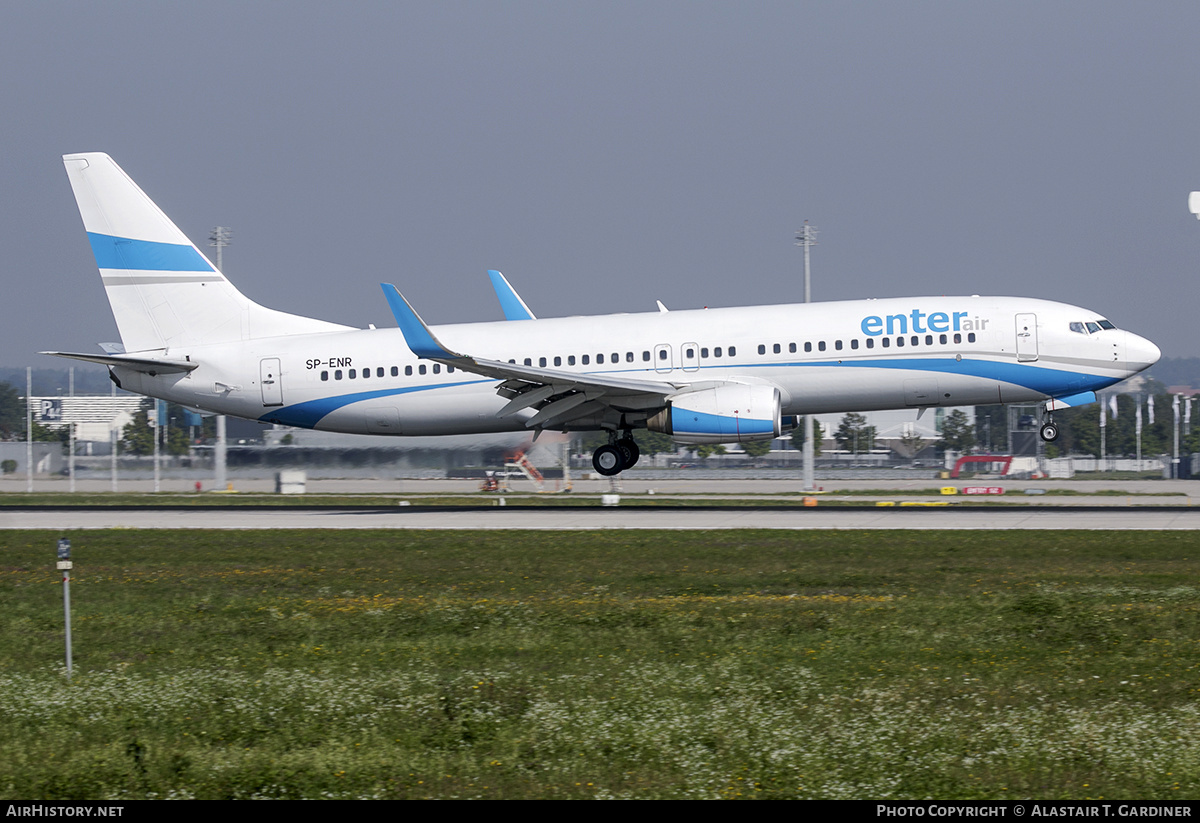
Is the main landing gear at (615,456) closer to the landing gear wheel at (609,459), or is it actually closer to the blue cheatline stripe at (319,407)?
the landing gear wheel at (609,459)

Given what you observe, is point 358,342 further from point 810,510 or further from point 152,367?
point 810,510

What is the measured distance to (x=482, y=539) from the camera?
24984 mm

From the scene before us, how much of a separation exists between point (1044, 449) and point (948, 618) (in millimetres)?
116105

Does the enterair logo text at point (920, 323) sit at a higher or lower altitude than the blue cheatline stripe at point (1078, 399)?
higher

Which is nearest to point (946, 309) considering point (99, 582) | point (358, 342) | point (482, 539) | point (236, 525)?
point (482, 539)

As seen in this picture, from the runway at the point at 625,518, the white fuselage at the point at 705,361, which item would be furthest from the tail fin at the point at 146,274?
the runway at the point at 625,518

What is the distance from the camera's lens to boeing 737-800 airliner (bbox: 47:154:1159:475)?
102 feet

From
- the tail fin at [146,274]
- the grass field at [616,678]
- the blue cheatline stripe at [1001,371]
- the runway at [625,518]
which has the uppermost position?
the tail fin at [146,274]

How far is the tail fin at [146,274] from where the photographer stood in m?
34.2

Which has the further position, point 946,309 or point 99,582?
point 946,309

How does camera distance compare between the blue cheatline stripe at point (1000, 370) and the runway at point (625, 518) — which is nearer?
the runway at point (625, 518)

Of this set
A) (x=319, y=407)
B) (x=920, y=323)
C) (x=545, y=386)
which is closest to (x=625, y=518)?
(x=545, y=386)

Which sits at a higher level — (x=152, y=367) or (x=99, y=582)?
(x=152, y=367)

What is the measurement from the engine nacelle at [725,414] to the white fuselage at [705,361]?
60 cm
